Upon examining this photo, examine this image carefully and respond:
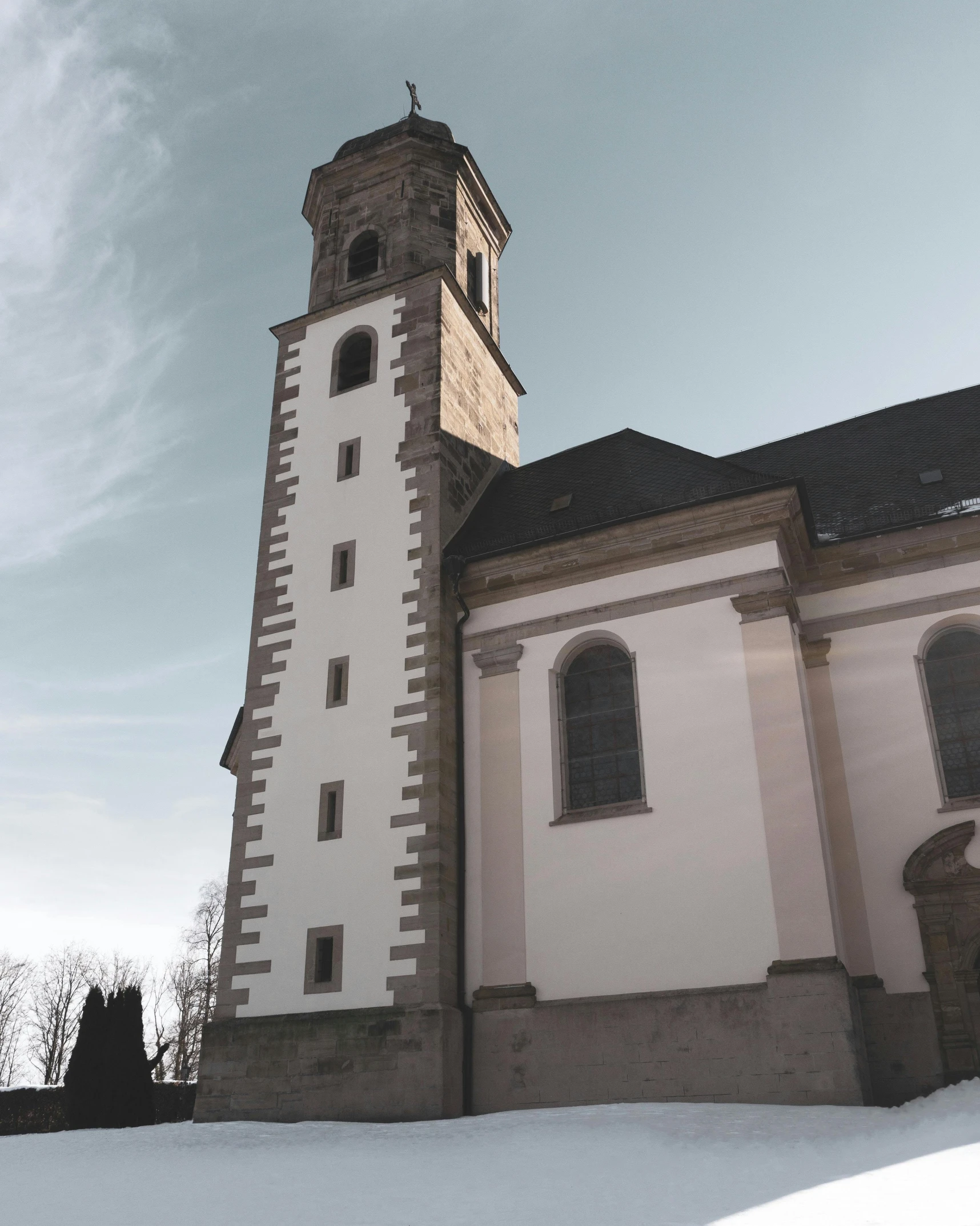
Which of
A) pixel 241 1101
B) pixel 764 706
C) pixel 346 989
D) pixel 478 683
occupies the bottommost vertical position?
pixel 241 1101

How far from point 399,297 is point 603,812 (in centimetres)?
1158

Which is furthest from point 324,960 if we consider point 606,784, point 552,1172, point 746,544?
point 746,544

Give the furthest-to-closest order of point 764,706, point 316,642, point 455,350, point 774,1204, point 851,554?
1. point 455,350
2. point 316,642
3. point 851,554
4. point 764,706
5. point 774,1204

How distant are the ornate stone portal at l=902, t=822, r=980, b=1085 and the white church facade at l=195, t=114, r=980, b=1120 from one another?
0.03 metres

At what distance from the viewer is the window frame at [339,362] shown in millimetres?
Answer: 21297

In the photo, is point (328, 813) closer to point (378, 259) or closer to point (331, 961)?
point (331, 961)

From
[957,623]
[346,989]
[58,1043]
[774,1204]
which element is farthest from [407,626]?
[58,1043]

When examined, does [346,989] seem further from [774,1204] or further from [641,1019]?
[774,1204]

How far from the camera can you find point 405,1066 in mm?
14711

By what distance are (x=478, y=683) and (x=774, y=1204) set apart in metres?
10.7

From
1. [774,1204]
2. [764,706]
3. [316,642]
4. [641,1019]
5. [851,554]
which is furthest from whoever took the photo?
[316,642]

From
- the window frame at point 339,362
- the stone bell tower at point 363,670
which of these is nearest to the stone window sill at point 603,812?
the stone bell tower at point 363,670

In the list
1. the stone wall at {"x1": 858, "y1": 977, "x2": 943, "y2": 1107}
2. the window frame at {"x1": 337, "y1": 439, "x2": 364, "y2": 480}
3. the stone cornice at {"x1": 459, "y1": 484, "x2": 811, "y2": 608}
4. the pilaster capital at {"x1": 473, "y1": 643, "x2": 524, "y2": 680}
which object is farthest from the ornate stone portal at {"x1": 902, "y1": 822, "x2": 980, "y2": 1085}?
the window frame at {"x1": 337, "y1": 439, "x2": 364, "y2": 480}

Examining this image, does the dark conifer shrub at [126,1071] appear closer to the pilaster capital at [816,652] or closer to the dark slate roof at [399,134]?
the pilaster capital at [816,652]
